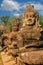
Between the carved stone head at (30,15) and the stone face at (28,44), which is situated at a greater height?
the carved stone head at (30,15)

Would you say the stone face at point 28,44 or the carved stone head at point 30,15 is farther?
the carved stone head at point 30,15

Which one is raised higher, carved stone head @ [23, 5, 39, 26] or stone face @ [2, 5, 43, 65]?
carved stone head @ [23, 5, 39, 26]

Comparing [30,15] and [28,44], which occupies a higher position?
[30,15]

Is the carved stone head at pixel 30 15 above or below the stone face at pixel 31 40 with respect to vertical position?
above

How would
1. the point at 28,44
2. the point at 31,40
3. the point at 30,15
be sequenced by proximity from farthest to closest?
the point at 30,15
the point at 31,40
the point at 28,44

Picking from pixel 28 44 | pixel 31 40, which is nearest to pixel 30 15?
pixel 31 40

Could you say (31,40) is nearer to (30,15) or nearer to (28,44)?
(28,44)

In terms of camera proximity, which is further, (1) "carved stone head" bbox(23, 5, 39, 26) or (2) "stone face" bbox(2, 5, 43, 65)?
(1) "carved stone head" bbox(23, 5, 39, 26)

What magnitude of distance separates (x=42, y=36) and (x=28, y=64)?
997 centimetres

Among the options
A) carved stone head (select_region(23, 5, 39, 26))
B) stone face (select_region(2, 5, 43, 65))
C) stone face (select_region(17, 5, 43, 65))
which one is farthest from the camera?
carved stone head (select_region(23, 5, 39, 26))

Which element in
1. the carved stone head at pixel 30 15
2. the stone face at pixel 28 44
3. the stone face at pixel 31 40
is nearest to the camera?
the stone face at pixel 31 40

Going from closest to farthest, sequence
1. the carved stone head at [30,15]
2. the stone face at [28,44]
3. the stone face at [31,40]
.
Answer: the stone face at [31,40], the stone face at [28,44], the carved stone head at [30,15]

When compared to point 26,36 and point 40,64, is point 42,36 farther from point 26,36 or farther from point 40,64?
point 40,64

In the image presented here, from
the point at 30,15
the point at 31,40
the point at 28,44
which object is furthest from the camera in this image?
the point at 30,15
